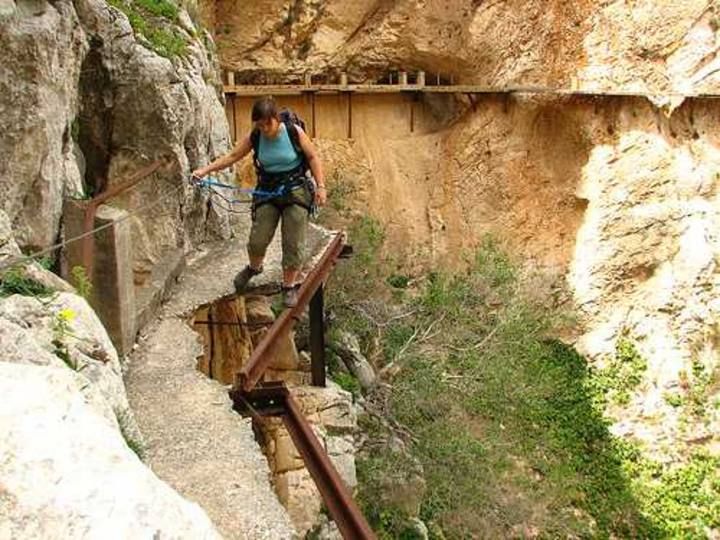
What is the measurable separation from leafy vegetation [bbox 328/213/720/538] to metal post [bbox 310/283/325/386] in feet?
3.94

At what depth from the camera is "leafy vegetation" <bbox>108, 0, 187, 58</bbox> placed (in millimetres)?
8109

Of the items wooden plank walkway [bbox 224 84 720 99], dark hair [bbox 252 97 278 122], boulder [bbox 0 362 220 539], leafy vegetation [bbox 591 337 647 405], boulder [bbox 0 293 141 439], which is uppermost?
wooden plank walkway [bbox 224 84 720 99]

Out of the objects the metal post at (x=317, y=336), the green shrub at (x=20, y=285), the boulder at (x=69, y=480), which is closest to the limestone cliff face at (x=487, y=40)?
the metal post at (x=317, y=336)

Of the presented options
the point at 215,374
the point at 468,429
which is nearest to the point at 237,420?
the point at 215,374

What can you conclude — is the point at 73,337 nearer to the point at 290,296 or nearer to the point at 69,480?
the point at 69,480

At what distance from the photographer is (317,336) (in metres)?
8.52

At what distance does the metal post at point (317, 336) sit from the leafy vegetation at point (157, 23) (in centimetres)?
315

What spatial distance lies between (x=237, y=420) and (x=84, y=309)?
1.26 meters

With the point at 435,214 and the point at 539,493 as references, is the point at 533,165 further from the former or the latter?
the point at 539,493

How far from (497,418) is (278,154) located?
298 inches

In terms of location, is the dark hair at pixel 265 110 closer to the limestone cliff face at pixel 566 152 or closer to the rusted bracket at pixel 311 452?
the rusted bracket at pixel 311 452

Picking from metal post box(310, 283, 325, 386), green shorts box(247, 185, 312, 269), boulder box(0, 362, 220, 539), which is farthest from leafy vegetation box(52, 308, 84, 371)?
metal post box(310, 283, 325, 386)

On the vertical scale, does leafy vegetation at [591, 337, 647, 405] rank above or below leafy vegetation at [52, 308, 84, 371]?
below

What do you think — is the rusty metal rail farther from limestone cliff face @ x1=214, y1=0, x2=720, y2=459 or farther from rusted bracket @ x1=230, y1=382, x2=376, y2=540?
limestone cliff face @ x1=214, y1=0, x2=720, y2=459
